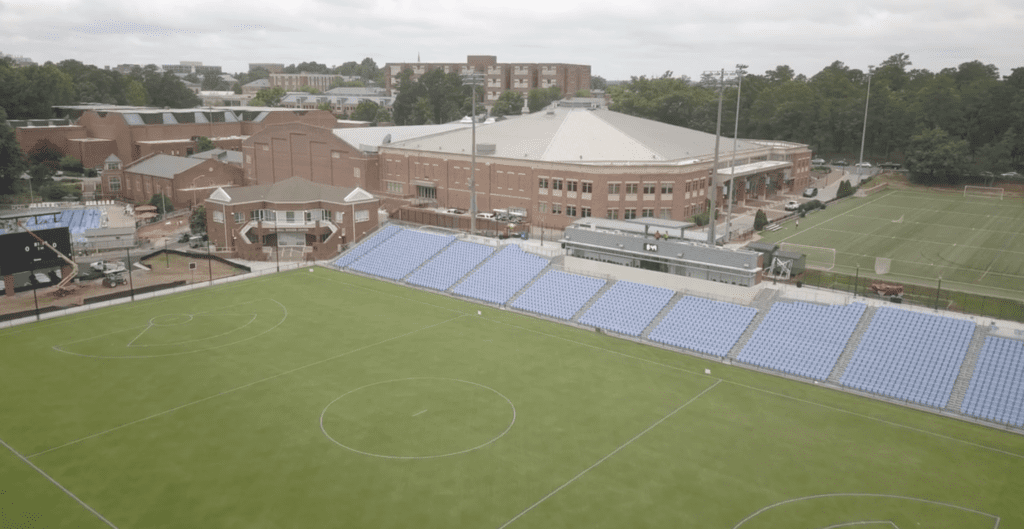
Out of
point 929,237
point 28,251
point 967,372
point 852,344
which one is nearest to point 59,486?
point 28,251

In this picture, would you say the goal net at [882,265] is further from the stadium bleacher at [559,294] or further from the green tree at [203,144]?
the green tree at [203,144]

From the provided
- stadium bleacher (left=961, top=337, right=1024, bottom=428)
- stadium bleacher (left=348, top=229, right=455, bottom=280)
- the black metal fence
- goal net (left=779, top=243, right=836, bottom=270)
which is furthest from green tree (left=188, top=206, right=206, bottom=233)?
stadium bleacher (left=961, top=337, right=1024, bottom=428)

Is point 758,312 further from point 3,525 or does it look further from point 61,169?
point 61,169

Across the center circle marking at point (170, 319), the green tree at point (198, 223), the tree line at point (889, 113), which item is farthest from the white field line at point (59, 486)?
the tree line at point (889, 113)

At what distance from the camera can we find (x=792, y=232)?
7375cm

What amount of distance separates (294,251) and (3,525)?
44.9 metres

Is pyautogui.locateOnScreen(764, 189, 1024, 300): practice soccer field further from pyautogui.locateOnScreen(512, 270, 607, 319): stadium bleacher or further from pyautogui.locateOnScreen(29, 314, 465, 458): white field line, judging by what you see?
pyautogui.locateOnScreen(29, 314, 465, 458): white field line

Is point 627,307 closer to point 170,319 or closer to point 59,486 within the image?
point 170,319

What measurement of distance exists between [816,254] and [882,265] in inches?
242

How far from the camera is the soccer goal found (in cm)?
9588

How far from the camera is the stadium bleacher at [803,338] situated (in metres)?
39.7

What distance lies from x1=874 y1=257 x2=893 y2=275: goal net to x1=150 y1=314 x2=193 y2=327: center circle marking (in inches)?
2185

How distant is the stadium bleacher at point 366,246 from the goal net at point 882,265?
146 feet

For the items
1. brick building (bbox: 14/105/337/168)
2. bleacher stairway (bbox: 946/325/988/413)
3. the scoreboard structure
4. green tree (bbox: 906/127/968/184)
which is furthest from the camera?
brick building (bbox: 14/105/337/168)
